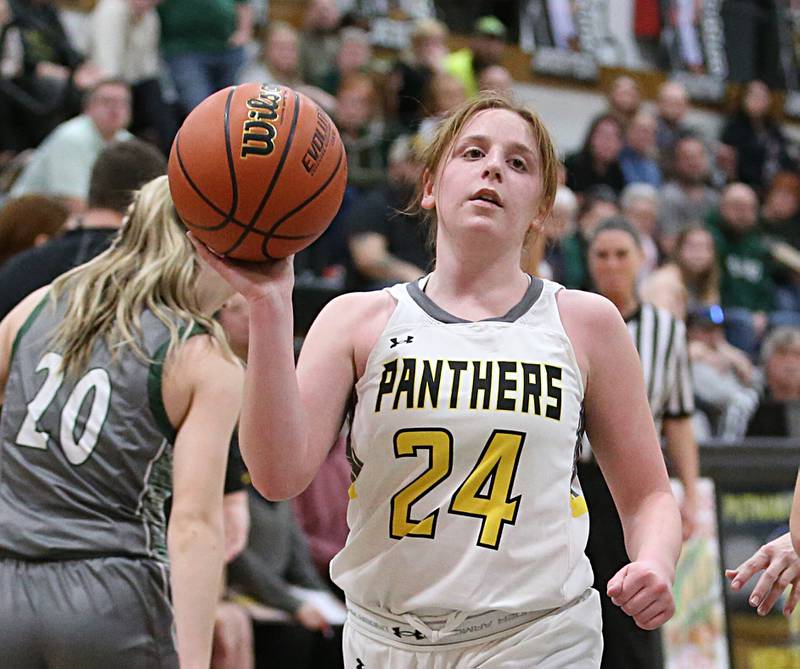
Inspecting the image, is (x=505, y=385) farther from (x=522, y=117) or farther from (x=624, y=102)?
(x=624, y=102)

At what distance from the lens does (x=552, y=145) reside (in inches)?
126

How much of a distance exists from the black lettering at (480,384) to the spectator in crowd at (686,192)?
33.2 feet

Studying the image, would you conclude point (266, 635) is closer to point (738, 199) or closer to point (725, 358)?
point (725, 358)

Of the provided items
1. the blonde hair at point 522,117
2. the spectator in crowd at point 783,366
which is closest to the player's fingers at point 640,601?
the blonde hair at point 522,117

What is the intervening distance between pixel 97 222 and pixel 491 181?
5.79 feet

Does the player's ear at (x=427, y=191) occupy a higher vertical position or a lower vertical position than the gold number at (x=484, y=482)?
higher

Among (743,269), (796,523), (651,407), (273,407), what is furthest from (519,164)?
(743,269)

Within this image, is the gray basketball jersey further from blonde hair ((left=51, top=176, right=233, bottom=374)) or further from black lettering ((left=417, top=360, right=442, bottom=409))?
black lettering ((left=417, top=360, right=442, bottom=409))

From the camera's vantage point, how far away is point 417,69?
11.3m

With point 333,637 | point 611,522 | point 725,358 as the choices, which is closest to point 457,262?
point 611,522

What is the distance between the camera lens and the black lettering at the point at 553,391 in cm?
289

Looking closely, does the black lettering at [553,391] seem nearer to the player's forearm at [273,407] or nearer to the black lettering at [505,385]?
the black lettering at [505,385]

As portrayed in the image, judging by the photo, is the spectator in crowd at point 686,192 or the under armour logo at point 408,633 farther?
the spectator in crowd at point 686,192

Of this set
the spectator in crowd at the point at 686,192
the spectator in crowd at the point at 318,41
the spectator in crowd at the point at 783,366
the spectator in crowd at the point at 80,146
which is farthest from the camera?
the spectator in crowd at the point at 686,192
